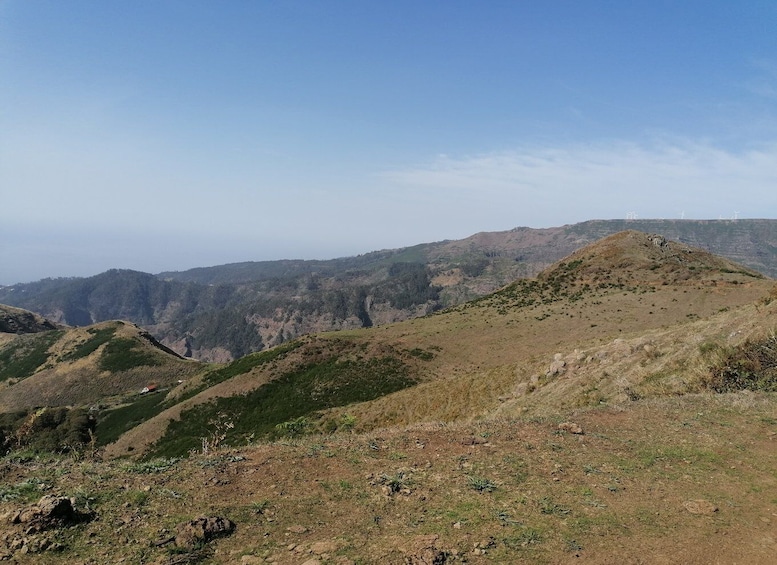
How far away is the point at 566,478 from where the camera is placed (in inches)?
398

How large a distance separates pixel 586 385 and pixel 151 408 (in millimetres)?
59753

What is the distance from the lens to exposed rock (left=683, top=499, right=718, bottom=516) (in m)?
8.62

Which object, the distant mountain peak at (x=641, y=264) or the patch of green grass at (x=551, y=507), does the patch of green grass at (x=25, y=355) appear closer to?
the distant mountain peak at (x=641, y=264)

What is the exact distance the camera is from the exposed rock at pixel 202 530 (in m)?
6.93

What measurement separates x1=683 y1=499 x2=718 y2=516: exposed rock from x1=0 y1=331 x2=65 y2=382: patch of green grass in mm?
134898

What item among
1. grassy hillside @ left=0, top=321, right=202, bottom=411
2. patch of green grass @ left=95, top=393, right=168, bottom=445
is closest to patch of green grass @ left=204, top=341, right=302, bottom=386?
patch of green grass @ left=95, top=393, right=168, bottom=445

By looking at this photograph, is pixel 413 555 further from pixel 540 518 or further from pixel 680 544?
pixel 680 544

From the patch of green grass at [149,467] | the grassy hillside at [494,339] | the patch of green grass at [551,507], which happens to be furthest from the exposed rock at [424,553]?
the grassy hillside at [494,339]

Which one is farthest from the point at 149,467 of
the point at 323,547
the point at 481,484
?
the point at 481,484

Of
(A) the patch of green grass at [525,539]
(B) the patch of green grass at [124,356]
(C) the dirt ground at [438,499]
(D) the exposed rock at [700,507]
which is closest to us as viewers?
(C) the dirt ground at [438,499]

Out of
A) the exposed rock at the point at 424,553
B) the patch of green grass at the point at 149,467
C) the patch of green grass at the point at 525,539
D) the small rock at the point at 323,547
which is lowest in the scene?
the patch of green grass at the point at 525,539

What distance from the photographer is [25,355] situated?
114 m

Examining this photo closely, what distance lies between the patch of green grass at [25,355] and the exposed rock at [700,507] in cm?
13490

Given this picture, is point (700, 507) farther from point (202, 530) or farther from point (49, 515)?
point (49, 515)
